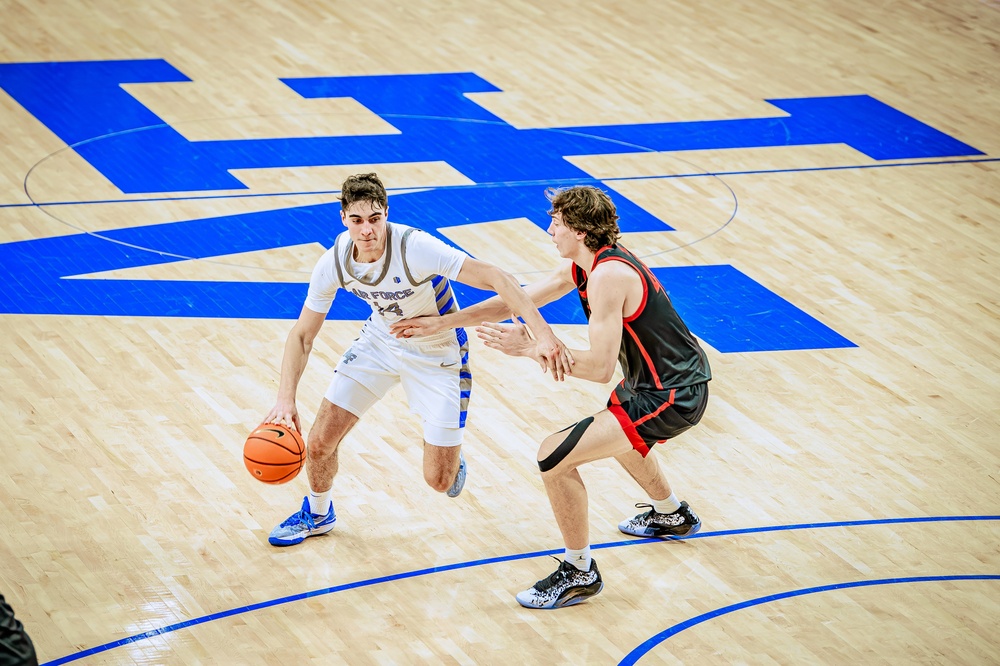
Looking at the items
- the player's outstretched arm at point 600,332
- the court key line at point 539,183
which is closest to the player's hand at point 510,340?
the player's outstretched arm at point 600,332

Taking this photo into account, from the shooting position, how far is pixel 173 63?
A: 12.8m

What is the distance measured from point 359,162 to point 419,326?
5160mm

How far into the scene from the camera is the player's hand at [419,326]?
240 inches

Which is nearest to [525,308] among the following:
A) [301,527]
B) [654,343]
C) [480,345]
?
[654,343]

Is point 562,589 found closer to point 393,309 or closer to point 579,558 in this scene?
point 579,558

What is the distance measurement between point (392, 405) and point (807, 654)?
3.03m

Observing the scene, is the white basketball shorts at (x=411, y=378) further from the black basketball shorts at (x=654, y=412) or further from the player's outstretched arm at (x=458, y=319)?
the black basketball shorts at (x=654, y=412)

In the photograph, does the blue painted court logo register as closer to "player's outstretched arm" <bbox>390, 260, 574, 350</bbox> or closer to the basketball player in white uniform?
the basketball player in white uniform

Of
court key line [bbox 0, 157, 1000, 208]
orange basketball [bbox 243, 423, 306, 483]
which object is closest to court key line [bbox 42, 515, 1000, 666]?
orange basketball [bbox 243, 423, 306, 483]

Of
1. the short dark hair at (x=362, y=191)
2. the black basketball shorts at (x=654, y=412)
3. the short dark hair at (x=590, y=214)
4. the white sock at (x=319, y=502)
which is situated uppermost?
the short dark hair at (x=590, y=214)

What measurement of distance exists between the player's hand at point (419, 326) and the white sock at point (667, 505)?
1.37 metres

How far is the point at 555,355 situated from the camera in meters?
5.67

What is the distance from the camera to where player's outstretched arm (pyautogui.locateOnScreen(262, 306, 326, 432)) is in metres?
5.86

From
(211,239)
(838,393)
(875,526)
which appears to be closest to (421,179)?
(211,239)
